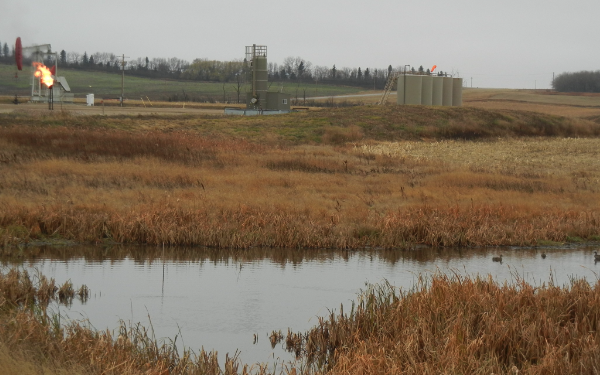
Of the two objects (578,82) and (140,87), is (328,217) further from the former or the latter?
(578,82)

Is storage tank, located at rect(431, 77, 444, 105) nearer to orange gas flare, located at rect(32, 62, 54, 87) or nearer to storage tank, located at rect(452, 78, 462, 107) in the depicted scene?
storage tank, located at rect(452, 78, 462, 107)

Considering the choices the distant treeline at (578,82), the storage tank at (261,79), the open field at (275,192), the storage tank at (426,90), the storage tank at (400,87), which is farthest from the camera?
the distant treeline at (578,82)

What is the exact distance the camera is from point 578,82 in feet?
558

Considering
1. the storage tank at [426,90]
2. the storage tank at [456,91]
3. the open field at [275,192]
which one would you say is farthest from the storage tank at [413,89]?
the open field at [275,192]

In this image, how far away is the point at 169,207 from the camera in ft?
62.8

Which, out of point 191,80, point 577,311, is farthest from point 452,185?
point 191,80

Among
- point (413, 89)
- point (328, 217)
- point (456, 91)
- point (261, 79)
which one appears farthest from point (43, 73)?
point (328, 217)

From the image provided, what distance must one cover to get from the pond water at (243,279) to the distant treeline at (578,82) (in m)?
161

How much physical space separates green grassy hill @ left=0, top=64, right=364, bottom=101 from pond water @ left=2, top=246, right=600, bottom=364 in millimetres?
109934

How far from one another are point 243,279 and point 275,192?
28.7ft

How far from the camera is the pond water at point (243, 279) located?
11.6m

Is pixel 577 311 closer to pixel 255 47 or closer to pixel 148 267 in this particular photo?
pixel 148 267

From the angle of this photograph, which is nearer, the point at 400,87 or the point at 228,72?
the point at 400,87

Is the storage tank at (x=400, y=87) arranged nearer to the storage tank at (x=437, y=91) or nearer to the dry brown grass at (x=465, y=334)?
the storage tank at (x=437, y=91)
